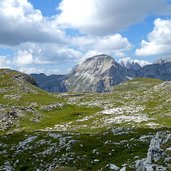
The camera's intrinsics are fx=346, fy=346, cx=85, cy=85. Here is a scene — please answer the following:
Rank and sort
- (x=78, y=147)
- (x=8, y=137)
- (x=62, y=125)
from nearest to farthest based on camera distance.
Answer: (x=78, y=147) < (x=8, y=137) < (x=62, y=125)

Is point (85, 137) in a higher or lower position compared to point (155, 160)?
lower

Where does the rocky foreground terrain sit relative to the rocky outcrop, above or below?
below

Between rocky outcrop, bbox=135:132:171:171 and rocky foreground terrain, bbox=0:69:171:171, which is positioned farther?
rocky foreground terrain, bbox=0:69:171:171

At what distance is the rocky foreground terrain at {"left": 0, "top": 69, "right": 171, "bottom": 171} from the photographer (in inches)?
1330

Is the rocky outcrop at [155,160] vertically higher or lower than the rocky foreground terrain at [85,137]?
higher

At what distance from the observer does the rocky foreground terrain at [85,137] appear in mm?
33781

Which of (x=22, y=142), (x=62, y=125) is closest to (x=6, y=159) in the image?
(x=22, y=142)

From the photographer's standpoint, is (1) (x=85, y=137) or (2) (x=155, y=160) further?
(1) (x=85, y=137)

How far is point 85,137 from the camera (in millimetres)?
55281

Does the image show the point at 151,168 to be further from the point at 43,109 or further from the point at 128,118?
the point at 43,109

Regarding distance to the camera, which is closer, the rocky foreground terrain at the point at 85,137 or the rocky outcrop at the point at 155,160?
the rocky outcrop at the point at 155,160

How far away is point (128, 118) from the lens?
313 ft

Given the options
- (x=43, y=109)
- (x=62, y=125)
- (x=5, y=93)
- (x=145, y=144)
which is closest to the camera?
(x=145, y=144)

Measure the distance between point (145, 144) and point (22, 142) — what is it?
22973 millimetres
